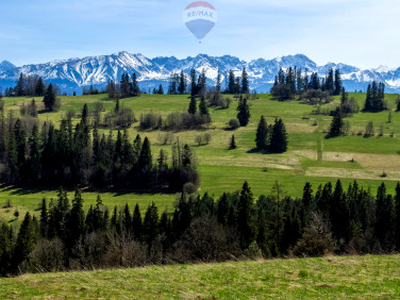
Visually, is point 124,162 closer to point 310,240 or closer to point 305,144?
point 305,144

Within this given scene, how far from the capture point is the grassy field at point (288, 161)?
99312mm

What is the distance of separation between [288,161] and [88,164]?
73.1m

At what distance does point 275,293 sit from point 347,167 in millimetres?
113942

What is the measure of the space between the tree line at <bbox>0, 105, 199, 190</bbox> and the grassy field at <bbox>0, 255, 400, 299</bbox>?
3322 inches

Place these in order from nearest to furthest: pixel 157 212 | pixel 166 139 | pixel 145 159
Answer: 1. pixel 157 212
2. pixel 145 159
3. pixel 166 139

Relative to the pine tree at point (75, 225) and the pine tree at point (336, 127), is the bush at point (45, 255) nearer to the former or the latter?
the pine tree at point (75, 225)

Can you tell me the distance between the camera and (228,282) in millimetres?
17938

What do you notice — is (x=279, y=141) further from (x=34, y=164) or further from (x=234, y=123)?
(x=34, y=164)

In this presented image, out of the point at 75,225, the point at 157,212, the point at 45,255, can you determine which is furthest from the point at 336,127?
the point at 45,255

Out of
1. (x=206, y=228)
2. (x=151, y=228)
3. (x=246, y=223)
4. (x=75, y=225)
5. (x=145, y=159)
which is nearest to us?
(x=206, y=228)

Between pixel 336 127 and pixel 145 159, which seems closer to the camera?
pixel 145 159

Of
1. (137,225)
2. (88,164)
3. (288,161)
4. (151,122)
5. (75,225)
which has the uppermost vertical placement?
(151,122)

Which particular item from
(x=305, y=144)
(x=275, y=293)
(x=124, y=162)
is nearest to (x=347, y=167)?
(x=305, y=144)

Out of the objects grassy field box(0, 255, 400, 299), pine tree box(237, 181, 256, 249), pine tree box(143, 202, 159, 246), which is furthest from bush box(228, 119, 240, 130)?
grassy field box(0, 255, 400, 299)
